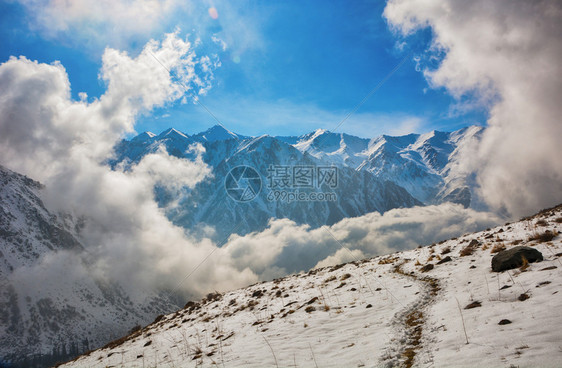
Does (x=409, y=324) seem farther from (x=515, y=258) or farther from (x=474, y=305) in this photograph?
(x=515, y=258)

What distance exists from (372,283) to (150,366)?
12.1 meters

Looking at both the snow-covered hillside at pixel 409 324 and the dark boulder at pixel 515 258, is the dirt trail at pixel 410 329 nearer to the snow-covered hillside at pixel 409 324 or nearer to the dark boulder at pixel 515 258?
the snow-covered hillside at pixel 409 324

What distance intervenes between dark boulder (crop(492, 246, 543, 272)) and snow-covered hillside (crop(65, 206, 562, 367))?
36cm

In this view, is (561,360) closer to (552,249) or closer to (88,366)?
(552,249)

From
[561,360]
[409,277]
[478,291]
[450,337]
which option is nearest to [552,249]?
[478,291]

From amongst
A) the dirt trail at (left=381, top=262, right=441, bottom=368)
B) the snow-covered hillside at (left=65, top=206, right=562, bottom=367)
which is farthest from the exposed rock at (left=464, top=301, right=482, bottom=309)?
the dirt trail at (left=381, top=262, right=441, bottom=368)

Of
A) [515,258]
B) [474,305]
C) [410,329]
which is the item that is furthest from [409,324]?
[515,258]

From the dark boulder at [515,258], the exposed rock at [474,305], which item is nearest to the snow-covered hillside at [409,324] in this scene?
the exposed rock at [474,305]

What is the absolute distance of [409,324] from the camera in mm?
9039

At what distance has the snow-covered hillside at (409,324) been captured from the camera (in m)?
6.18

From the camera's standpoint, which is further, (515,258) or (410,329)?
(515,258)

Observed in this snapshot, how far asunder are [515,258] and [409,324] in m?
6.31

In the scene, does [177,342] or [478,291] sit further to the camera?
[177,342]

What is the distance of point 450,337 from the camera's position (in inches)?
276
